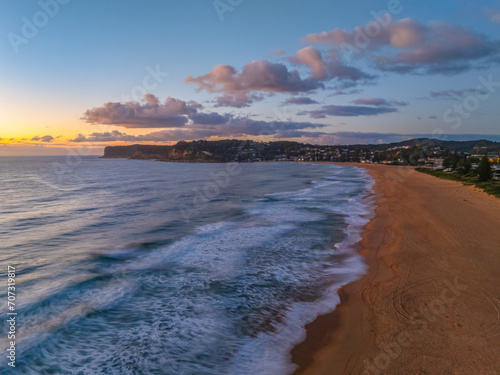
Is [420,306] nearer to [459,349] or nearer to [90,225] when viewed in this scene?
[459,349]

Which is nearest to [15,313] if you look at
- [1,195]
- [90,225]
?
[90,225]

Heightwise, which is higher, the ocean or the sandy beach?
the sandy beach

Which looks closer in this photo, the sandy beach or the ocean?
the sandy beach

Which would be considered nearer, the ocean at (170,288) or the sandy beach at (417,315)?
the sandy beach at (417,315)

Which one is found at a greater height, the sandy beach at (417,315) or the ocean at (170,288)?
the sandy beach at (417,315)

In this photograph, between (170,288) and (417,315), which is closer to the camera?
(417,315)
